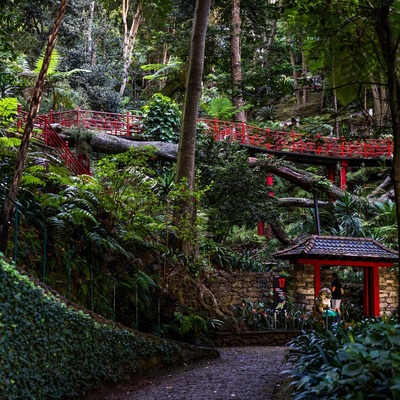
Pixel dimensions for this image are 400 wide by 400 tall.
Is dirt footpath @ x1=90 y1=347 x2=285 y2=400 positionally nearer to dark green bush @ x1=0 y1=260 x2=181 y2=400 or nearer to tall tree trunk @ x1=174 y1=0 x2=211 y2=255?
dark green bush @ x1=0 y1=260 x2=181 y2=400

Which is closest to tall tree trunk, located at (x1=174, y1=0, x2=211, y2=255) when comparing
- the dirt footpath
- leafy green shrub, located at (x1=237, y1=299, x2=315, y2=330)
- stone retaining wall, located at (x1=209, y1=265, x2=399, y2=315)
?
stone retaining wall, located at (x1=209, y1=265, x2=399, y2=315)

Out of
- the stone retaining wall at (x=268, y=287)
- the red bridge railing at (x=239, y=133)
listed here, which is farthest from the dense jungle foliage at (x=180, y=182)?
the red bridge railing at (x=239, y=133)

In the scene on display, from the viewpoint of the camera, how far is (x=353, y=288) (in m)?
18.2

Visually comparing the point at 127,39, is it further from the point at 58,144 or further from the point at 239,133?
the point at 58,144

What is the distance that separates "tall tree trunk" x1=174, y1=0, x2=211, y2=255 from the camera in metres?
12.8

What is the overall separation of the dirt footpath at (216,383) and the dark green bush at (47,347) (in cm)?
46

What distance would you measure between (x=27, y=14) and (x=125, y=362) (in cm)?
2203

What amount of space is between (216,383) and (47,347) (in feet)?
9.38

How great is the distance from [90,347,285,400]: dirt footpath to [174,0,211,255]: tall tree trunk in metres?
3.32

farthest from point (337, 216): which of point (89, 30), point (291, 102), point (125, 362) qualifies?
point (291, 102)

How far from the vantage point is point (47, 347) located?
580cm

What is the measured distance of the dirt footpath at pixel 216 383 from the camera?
6953mm

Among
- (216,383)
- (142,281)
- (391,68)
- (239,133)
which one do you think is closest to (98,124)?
(239,133)

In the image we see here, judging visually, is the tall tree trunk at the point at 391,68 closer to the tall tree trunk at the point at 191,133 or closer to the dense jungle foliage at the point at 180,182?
the dense jungle foliage at the point at 180,182
